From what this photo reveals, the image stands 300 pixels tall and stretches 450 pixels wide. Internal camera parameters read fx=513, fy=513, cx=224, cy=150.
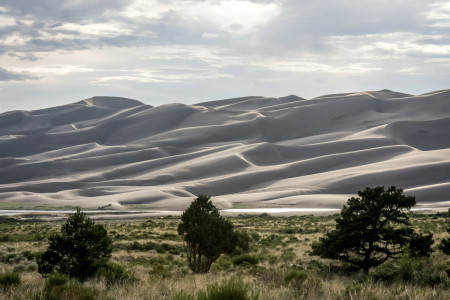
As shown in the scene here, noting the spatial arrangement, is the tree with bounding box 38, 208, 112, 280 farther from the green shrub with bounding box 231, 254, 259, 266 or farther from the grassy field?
the green shrub with bounding box 231, 254, 259, 266

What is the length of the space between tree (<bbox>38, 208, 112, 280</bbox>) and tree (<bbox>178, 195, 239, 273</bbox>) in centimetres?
362

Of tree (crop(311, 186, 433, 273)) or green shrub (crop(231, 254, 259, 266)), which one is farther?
green shrub (crop(231, 254, 259, 266))

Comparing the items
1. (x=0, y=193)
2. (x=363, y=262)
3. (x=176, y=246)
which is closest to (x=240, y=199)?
(x=0, y=193)

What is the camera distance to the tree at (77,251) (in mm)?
15711

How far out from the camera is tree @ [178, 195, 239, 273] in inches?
765

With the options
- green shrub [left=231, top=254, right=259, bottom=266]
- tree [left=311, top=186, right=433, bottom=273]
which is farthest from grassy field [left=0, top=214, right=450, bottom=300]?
tree [left=311, top=186, right=433, bottom=273]

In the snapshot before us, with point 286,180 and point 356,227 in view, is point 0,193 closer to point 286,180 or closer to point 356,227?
point 286,180

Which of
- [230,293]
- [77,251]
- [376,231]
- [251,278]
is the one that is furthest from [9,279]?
[376,231]

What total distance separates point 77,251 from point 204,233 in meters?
4.99

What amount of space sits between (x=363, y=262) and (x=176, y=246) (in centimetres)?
1729

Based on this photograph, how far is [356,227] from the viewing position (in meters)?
18.0

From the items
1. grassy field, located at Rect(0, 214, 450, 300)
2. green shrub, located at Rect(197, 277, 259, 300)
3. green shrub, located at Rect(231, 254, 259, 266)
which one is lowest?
green shrub, located at Rect(231, 254, 259, 266)

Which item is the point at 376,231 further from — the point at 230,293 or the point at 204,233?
the point at 230,293

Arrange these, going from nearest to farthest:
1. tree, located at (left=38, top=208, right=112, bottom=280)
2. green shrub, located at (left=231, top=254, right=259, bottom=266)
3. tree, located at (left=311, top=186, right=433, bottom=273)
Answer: tree, located at (left=38, top=208, right=112, bottom=280), tree, located at (left=311, top=186, right=433, bottom=273), green shrub, located at (left=231, top=254, right=259, bottom=266)
